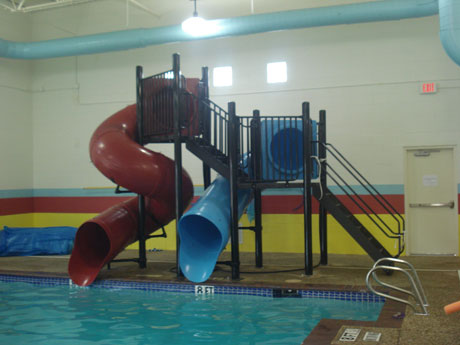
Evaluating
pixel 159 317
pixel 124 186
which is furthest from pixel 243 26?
pixel 159 317

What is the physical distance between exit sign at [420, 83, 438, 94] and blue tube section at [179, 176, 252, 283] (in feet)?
12.7

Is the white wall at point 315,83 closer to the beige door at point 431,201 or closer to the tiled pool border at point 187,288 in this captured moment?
the beige door at point 431,201

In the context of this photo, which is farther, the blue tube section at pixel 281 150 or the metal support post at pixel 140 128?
the metal support post at pixel 140 128

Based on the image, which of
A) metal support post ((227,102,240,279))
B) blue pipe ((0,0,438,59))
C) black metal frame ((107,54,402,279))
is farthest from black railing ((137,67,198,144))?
blue pipe ((0,0,438,59))

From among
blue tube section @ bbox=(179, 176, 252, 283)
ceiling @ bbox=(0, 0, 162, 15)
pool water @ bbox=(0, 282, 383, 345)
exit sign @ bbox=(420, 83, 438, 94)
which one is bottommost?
pool water @ bbox=(0, 282, 383, 345)

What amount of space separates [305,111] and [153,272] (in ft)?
11.1

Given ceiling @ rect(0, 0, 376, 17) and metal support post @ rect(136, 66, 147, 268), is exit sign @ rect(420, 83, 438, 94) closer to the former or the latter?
ceiling @ rect(0, 0, 376, 17)

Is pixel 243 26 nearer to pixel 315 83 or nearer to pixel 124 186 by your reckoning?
pixel 315 83

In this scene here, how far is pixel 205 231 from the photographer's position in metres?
7.85

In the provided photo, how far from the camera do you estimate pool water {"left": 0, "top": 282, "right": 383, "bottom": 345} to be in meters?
5.10

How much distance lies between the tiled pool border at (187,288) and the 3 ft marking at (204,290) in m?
0.05

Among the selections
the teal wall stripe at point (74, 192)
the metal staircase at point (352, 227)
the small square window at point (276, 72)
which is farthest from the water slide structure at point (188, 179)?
the small square window at point (276, 72)

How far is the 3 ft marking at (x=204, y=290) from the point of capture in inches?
274

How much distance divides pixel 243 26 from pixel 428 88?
11.5ft
